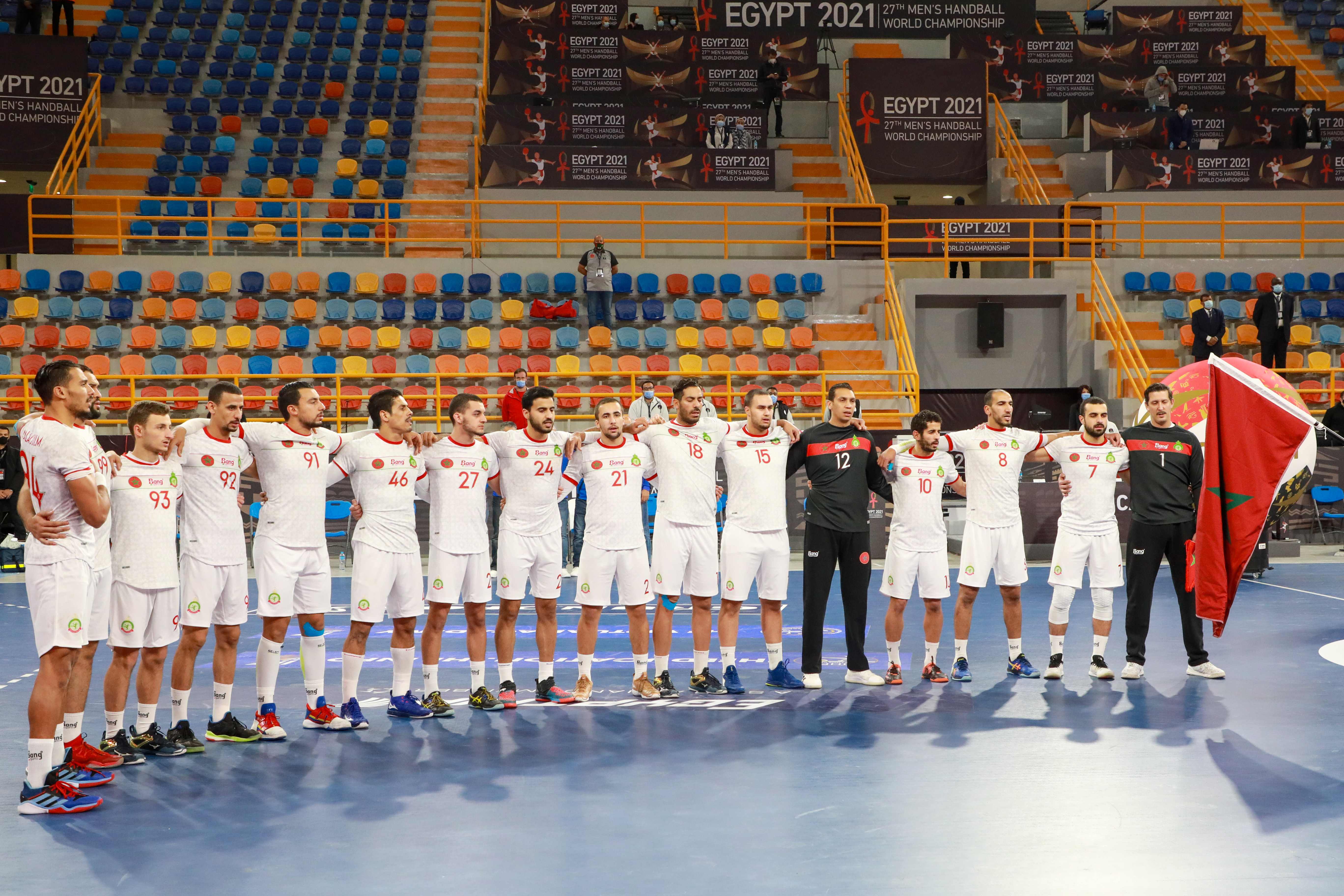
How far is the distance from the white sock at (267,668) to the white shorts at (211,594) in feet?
0.88

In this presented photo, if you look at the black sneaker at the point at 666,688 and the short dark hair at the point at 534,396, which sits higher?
the short dark hair at the point at 534,396

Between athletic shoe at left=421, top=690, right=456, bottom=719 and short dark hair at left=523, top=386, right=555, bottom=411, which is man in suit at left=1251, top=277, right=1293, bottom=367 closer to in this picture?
short dark hair at left=523, top=386, right=555, bottom=411

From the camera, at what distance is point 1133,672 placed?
9.23 m

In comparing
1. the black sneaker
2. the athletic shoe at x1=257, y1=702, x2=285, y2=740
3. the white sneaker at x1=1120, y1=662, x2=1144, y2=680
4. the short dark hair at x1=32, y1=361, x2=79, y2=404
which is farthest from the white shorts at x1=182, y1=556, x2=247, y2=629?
the white sneaker at x1=1120, y1=662, x2=1144, y2=680

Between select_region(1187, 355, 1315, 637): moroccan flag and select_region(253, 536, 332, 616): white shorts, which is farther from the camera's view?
select_region(1187, 355, 1315, 637): moroccan flag

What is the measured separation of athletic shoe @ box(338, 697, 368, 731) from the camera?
7.94m

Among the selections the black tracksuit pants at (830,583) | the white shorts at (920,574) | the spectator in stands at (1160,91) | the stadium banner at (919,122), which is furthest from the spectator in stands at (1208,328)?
the black tracksuit pants at (830,583)

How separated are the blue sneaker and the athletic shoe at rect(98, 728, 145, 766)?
5.42 ft

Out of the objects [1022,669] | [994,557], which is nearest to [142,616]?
[994,557]

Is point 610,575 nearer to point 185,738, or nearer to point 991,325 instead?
point 185,738

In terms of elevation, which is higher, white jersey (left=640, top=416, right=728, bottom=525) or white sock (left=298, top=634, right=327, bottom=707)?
white jersey (left=640, top=416, right=728, bottom=525)

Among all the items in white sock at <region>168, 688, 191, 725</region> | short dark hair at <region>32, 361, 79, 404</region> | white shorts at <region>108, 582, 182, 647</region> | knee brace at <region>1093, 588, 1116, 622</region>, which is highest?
short dark hair at <region>32, 361, 79, 404</region>

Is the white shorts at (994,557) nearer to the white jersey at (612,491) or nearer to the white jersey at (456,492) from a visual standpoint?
the white jersey at (612,491)

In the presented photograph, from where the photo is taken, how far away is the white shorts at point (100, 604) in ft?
21.0
